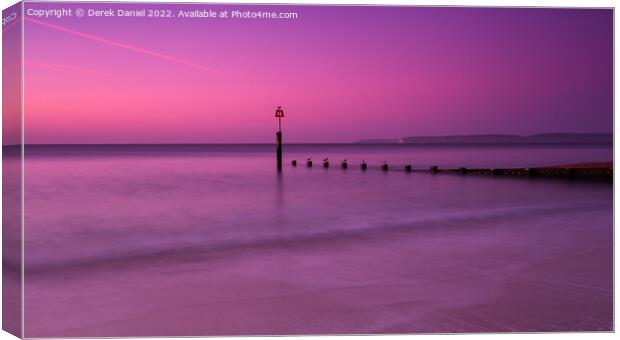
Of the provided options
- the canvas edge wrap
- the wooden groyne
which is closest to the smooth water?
the canvas edge wrap

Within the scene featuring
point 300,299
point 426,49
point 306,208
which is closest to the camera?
point 300,299

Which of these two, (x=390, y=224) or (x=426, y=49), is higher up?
(x=426, y=49)

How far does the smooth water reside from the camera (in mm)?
4375

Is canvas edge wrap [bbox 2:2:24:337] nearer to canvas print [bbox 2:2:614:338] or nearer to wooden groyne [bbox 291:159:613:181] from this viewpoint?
canvas print [bbox 2:2:614:338]

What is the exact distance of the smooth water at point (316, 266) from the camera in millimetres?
4375

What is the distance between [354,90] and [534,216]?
3796 mm

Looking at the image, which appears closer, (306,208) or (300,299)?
(300,299)

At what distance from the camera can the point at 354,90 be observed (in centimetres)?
1071

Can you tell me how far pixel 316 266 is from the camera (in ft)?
19.9

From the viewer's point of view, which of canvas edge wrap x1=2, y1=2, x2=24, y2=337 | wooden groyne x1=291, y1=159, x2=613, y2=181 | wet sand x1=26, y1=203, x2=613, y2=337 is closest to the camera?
canvas edge wrap x1=2, y1=2, x2=24, y2=337

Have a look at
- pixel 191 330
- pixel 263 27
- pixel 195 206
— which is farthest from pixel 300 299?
pixel 195 206

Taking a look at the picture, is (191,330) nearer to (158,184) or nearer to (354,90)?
Answer: (354,90)

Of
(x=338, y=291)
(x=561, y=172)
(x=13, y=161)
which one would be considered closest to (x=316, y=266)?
(x=338, y=291)

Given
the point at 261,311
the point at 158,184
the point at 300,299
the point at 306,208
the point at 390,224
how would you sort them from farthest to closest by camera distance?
the point at 158,184 < the point at 306,208 < the point at 390,224 < the point at 300,299 < the point at 261,311
